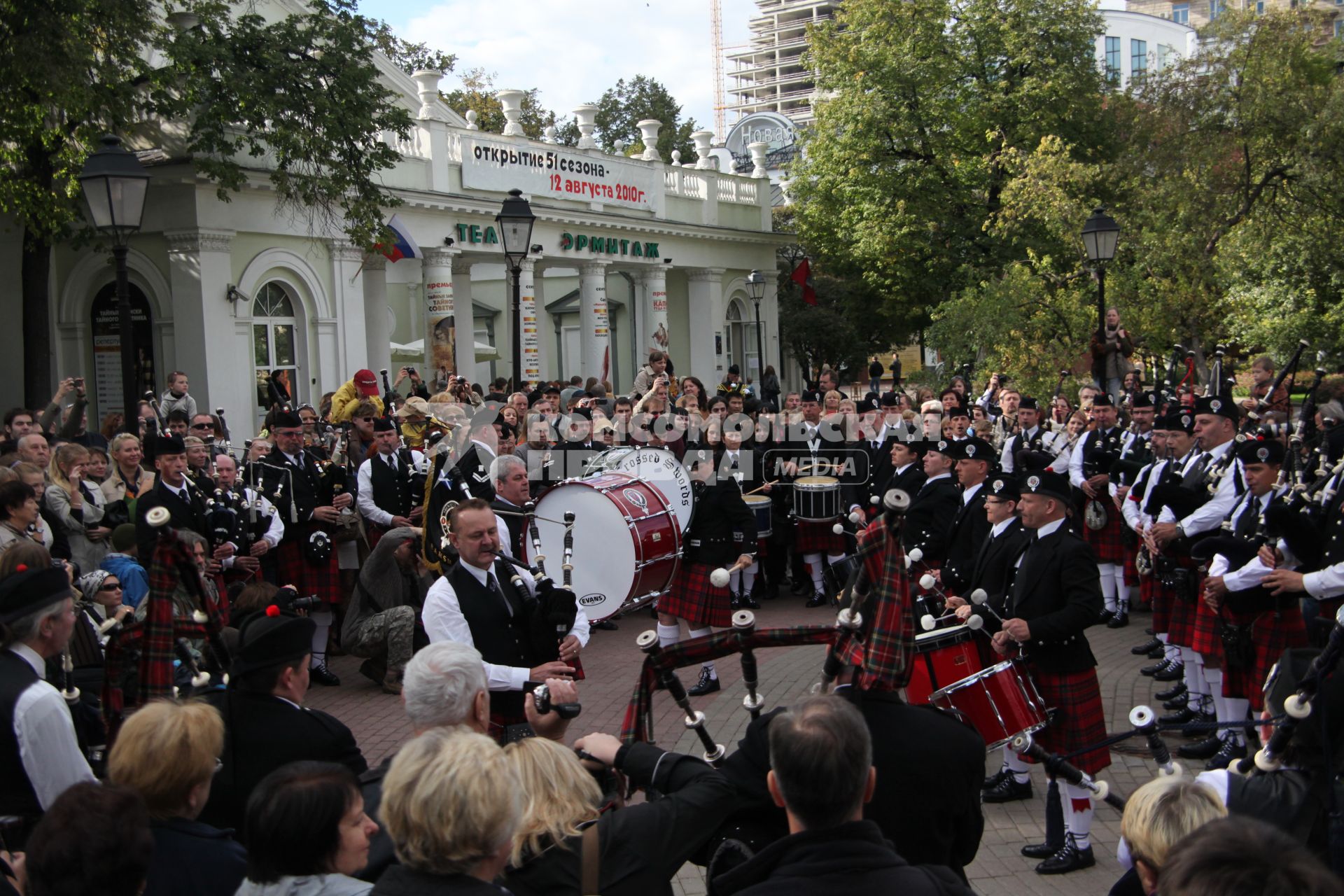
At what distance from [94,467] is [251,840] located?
623cm

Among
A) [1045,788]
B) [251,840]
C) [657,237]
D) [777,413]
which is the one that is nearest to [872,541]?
[251,840]

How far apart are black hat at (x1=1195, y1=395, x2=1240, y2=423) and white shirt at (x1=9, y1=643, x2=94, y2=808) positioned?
22.7 feet

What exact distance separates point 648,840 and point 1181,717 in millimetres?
5706

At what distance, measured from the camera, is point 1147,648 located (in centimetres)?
917

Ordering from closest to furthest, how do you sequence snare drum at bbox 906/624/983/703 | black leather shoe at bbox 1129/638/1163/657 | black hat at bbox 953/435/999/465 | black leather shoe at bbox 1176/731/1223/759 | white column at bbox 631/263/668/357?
snare drum at bbox 906/624/983/703
black leather shoe at bbox 1176/731/1223/759
black hat at bbox 953/435/999/465
black leather shoe at bbox 1129/638/1163/657
white column at bbox 631/263/668/357

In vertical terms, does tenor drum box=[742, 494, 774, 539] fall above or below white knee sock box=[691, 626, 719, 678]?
above

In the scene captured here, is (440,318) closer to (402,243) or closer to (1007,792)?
(402,243)

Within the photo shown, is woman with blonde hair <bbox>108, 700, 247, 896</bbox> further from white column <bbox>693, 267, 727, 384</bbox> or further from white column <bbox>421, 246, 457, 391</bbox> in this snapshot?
white column <bbox>693, 267, 727, 384</bbox>

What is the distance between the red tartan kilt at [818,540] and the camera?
37.7 feet

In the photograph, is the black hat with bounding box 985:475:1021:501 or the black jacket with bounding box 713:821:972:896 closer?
the black jacket with bounding box 713:821:972:896

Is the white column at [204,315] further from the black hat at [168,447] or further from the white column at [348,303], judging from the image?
the black hat at [168,447]

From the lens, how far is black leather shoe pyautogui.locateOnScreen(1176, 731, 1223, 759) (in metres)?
6.83

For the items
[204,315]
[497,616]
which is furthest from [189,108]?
[497,616]

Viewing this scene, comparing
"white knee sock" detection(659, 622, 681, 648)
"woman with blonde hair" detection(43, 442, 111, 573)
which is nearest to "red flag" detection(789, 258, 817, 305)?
"white knee sock" detection(659, 622, 681, 648)
